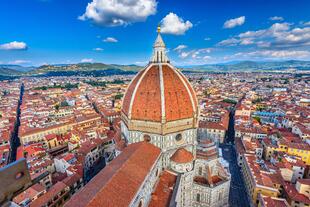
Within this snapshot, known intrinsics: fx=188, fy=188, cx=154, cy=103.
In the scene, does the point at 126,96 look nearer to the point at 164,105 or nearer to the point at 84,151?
the point at 164,105

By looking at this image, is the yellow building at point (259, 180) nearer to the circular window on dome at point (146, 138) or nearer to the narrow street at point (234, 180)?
the narrow street at point (234, 180)

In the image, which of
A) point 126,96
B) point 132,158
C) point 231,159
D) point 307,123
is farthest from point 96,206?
point 307,123

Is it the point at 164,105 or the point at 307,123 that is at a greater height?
the point at 164,105

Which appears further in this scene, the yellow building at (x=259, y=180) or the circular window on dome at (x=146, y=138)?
the yellow building at (x=259, y=180)

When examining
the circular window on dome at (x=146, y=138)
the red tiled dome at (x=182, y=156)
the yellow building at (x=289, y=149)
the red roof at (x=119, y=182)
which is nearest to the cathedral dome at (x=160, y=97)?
the circular window on dome at (x=146, y=138)

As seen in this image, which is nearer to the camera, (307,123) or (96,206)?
(96,206)

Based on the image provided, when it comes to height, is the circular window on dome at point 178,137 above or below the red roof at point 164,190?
above

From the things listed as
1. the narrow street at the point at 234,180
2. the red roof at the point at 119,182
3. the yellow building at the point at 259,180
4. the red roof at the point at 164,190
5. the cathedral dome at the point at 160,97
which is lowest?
the narrow street at the point at 234,180
